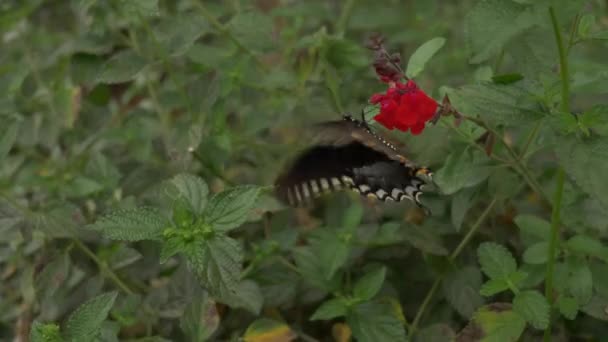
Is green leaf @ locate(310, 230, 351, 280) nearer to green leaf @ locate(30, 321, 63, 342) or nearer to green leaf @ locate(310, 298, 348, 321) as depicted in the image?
green leaf @ locate(310, 298, 348, 321)

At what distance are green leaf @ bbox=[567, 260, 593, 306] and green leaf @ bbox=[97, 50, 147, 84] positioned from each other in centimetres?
121

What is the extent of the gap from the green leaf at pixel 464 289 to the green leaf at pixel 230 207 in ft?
1.95

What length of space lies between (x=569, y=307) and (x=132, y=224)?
90cm

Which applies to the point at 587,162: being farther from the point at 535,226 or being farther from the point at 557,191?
the point at 535,226

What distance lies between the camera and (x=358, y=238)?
6.27ft

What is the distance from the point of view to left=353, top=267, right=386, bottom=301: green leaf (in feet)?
5.69

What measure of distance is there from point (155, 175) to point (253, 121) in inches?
12.7

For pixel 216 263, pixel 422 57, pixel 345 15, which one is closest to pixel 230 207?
pixel 216 263

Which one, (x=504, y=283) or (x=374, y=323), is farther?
(x=374, y=323)

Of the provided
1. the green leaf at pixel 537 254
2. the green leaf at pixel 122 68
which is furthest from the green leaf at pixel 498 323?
the green leaf at pixel 122 68

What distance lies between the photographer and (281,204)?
194cm

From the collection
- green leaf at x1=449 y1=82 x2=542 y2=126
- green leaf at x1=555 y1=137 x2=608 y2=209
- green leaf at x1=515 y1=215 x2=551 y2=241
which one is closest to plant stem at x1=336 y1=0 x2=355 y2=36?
green leaf at x1=515 y1=215 x2=551 y2=241

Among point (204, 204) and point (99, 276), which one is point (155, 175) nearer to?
point (99, 276)

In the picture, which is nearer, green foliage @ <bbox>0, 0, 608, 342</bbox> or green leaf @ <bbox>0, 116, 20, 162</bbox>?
green foliage @ <bbox>0, 0, 608, 342</bbox>
